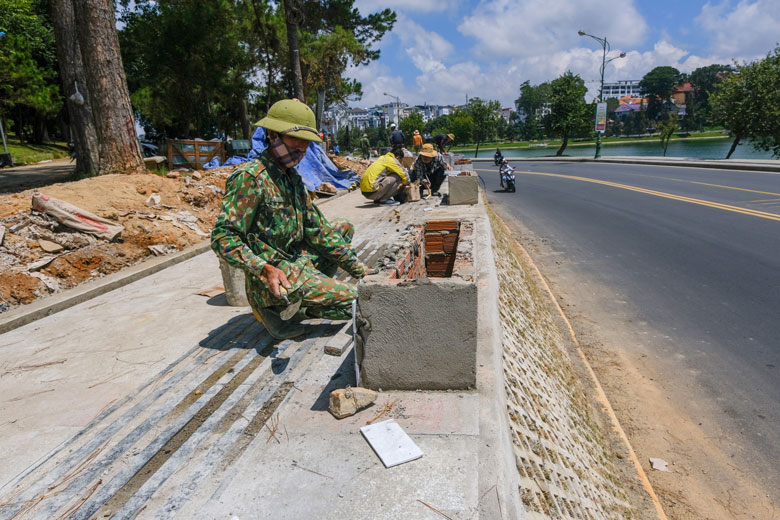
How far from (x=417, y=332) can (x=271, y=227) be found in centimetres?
142

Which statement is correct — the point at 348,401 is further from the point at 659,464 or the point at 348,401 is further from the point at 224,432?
the point at 659,464

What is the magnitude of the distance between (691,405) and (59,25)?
14.1m

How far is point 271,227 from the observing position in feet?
11.1

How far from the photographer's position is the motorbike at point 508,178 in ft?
59.6

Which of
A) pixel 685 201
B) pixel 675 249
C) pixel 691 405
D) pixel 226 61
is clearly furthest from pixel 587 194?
pixel 226 61

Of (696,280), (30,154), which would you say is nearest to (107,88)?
(696,280)

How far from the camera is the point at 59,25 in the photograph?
35.4 feet

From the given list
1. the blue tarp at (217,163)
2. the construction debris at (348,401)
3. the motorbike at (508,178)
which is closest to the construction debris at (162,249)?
the construction debris at (348,401)

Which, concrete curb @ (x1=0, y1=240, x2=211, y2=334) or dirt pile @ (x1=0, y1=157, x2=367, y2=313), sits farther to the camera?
dirt pile @ (x1=0, y1=157, x2=367, y2=313)

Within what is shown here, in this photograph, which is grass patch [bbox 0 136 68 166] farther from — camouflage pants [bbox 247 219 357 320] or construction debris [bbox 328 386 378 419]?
construction debris [bbox 328 386 378 419]

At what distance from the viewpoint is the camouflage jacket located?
3.10 meters

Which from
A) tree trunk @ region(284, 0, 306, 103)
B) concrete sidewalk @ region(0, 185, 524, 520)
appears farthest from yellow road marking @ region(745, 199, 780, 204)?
tree trunk @ region(284, 0, 306, 103)

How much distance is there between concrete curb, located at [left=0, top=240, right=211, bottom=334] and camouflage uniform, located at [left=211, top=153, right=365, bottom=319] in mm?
2780

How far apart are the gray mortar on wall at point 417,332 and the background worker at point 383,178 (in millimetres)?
8024
